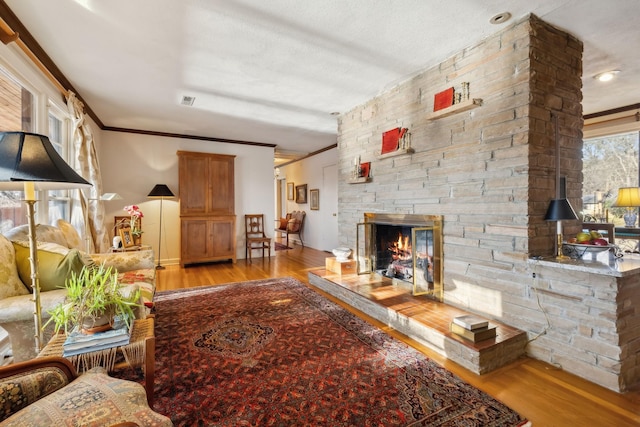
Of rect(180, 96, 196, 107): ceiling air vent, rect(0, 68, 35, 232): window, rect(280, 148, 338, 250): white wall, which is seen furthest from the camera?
rect(280, 148, 338, 250): white wall

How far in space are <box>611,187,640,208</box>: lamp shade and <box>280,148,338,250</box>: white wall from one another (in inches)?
183

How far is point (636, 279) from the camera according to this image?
191 cm

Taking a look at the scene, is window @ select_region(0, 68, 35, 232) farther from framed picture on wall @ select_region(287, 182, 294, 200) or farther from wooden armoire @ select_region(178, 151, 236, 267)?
framed picture on wall @ select_region(287, 182, 294, 200)

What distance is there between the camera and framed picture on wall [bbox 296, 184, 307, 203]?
805 centimetres

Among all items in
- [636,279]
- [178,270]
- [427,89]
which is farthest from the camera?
[178,270]

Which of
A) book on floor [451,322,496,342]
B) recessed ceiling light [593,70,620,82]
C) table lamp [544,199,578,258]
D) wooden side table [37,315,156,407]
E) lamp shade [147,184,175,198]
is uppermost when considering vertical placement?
recessed ceiling light [593,70,620,82]

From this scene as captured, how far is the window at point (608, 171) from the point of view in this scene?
4.05 m

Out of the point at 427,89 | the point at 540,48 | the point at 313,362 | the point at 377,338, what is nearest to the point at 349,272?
the point at 377,338

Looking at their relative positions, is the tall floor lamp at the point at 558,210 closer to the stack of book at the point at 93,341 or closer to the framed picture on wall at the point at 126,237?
the stack of book at the point at 93,341

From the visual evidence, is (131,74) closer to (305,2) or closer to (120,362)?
(305,2)

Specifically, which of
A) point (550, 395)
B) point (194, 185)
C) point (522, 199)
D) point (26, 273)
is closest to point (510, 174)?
point (522, 199)

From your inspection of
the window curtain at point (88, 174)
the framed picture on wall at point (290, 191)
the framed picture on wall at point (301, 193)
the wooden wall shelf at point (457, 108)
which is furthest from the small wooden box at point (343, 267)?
the framed picture on wall at point (290, 191)

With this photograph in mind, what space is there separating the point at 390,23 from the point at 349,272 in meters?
2.88

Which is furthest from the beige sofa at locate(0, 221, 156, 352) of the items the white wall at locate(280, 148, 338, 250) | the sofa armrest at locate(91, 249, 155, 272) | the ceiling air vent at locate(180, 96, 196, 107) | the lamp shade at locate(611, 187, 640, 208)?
the lamp shade at locate(611, 187, 640, 208)
